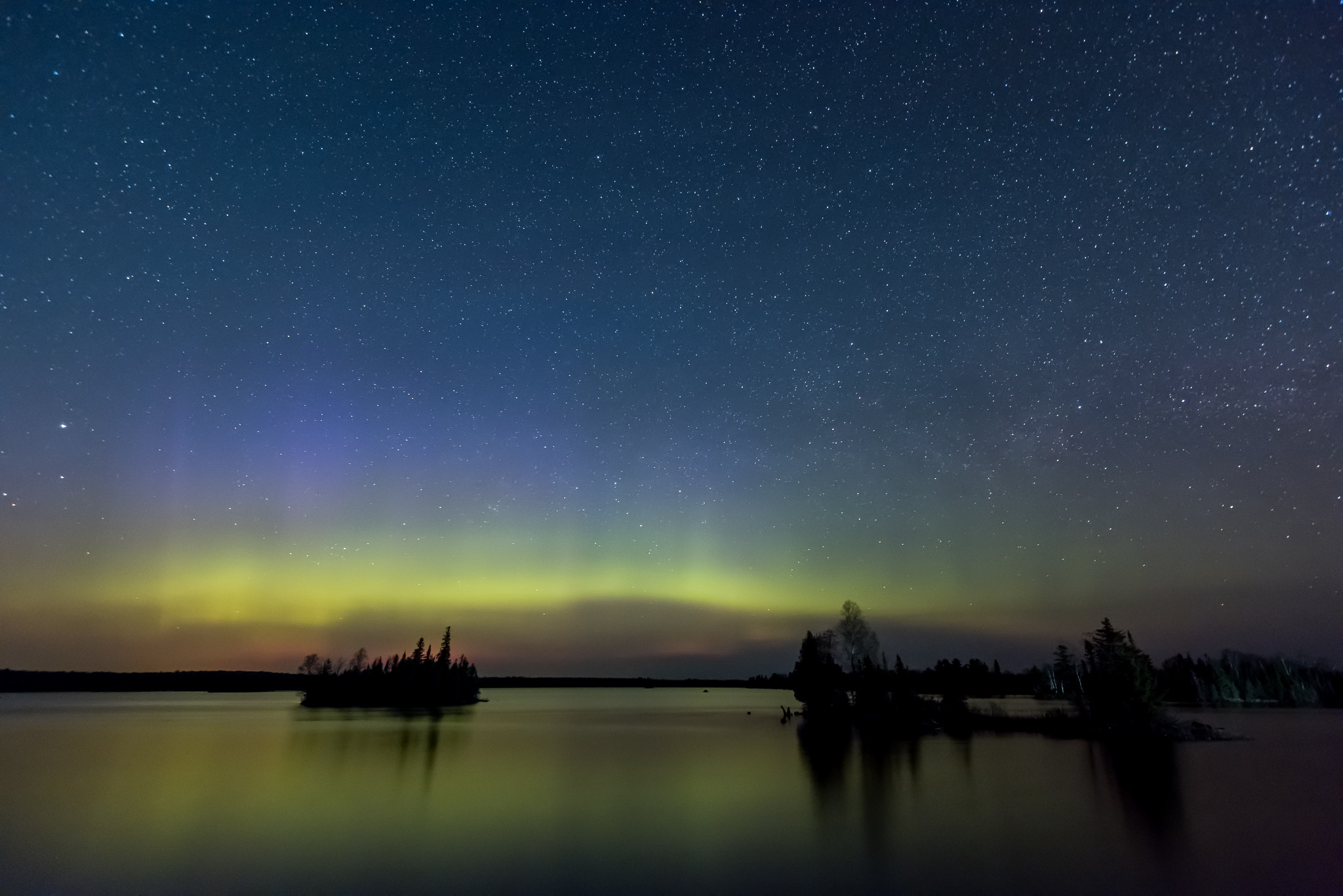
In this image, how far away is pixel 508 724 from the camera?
7988 cm

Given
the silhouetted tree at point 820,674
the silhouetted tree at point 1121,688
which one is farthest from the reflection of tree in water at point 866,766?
the silhouetted tree at point 1121,688

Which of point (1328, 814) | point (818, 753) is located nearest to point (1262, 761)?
point (1328, 814)

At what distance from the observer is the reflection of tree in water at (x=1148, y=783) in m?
25.1

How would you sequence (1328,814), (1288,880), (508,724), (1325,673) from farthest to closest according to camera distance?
1. (1325,673)
2. (508,724)
3. (1328,814)
4. (1288,880)

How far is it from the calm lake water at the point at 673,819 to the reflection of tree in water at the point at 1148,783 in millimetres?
209

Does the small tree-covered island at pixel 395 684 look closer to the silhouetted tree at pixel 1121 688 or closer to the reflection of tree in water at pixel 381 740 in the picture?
the reflection of tree in water at pixel 381 740

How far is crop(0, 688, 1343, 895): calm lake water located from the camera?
731 inches

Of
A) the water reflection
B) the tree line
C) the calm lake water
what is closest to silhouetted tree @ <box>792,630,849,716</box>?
the tree line

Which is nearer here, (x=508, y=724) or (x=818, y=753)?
(x=818, y=753)

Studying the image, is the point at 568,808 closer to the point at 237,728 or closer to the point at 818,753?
the point at 818,753

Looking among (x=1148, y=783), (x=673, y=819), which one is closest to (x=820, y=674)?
(x=1148, y=783)

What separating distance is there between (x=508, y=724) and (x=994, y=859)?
6943cm

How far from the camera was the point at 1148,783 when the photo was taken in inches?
1321

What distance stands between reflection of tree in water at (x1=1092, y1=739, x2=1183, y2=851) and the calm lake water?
209mm
